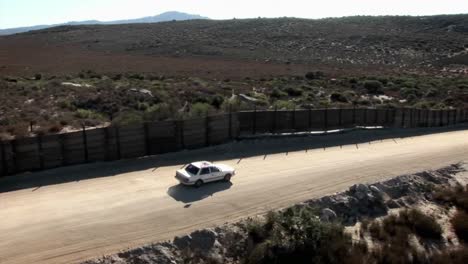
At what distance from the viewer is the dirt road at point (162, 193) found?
1902 cm

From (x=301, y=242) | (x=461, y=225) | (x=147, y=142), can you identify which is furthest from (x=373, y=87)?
(x=301, y=242)

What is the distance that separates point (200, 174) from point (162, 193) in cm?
208

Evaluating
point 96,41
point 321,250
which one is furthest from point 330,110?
point 96,41

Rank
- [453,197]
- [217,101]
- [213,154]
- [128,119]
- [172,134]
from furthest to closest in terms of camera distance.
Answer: [217,101], [128,119], [213,154], [172,134], [453,197]

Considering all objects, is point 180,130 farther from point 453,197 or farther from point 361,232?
point 453,197

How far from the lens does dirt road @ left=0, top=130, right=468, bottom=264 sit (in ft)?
62.4

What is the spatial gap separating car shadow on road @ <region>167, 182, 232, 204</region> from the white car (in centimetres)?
29

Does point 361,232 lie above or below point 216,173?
below

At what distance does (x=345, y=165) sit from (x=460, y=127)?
1987 cm

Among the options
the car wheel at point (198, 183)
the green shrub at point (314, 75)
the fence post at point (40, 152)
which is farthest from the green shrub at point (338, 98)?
the fence post at point (40, 152)

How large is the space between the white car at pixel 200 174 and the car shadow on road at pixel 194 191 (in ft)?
0.94

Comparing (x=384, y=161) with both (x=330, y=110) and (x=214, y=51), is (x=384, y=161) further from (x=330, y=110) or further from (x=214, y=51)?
(x=214, y=51)

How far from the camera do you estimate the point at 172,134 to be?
30.7 meters

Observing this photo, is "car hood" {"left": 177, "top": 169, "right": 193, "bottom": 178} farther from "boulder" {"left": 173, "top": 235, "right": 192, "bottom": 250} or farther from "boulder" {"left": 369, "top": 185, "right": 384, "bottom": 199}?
"boulder" {"left": 369, "top": 185, "right": 384, "bottom": 199}
